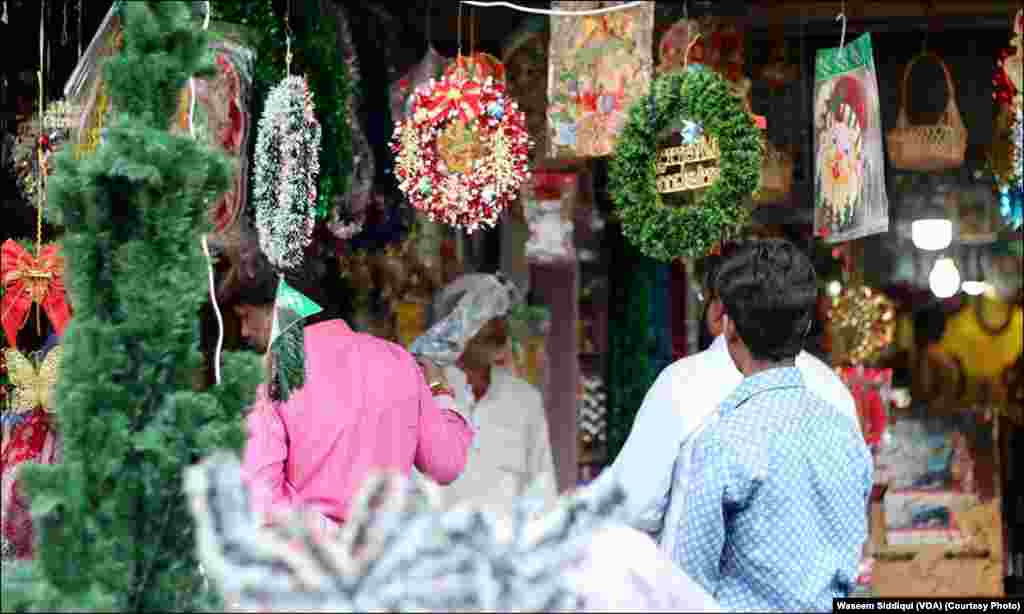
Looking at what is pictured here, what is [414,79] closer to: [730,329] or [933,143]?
[933,143]

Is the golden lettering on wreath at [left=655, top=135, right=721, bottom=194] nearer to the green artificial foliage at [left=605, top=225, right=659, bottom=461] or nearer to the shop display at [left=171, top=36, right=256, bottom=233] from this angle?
the shop display at [left=171, top=36, right=256, bottom=233]

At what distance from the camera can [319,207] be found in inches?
167

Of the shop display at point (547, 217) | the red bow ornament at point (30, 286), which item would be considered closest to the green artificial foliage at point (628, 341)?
the shop display at point (547, 217)

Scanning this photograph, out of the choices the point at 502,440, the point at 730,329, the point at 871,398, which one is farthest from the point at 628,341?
the point at 730,329

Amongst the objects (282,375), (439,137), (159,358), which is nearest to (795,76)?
(439,137)

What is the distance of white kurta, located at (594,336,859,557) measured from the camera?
3357mm

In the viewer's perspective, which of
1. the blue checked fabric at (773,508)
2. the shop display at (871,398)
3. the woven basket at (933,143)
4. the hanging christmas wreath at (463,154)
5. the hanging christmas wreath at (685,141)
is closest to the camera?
the blue checked fabric at (773,508)

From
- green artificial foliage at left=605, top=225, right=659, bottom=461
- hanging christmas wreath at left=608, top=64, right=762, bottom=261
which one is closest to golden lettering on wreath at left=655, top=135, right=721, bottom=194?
hanging christmas wreath at left=608, top=64, right=762, bottom=261

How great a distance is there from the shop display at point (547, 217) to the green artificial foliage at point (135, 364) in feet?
10.8

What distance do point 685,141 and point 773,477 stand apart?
156 centimetres

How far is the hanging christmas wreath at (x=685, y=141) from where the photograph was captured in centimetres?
401

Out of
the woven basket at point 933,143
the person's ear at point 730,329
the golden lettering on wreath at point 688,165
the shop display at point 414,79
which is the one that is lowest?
the person's ear at point 730,329

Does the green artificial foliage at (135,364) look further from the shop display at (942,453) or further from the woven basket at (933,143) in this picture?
the shop display at (942,453)

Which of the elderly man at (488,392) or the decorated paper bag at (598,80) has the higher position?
the decorated paper bag at (598,80)
